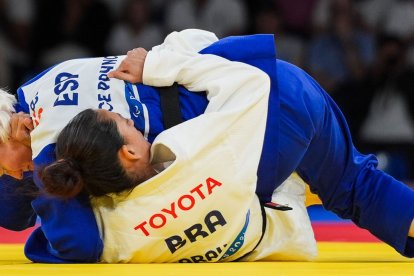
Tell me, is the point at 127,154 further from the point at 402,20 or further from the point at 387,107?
the point at 402,20

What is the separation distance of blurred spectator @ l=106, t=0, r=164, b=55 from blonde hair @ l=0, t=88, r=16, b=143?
4.52m

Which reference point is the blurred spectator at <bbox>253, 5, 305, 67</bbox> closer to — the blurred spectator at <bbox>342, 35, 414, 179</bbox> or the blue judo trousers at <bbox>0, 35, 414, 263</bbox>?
the blurred spectator at <bbox>342, 35, 414, 179</bbox>

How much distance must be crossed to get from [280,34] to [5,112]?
500cm

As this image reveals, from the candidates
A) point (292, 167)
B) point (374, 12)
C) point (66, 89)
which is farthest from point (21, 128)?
point (374, 12)

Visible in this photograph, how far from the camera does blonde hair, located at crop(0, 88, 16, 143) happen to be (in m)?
3.54

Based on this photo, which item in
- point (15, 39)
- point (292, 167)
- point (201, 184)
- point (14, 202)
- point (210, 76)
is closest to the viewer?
point (201, 184)

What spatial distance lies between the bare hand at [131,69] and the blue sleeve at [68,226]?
0.36 metres

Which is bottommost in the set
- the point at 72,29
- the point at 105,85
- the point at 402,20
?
the point at 72,29

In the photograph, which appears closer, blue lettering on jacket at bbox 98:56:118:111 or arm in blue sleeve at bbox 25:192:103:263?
arm in blue sleeve at bbox 25:192:103:263

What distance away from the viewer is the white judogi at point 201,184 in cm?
312

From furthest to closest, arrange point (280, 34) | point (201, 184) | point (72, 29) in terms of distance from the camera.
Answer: point (72, 29) < point (280, 34) < point (201, 184)

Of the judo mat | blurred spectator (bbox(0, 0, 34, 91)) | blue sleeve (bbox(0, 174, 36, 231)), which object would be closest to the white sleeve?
the judo mat

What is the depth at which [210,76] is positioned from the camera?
3.34m

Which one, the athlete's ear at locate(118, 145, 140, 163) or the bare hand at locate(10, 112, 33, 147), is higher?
the athlete's ear at locate(118, 145, 140, 163)
